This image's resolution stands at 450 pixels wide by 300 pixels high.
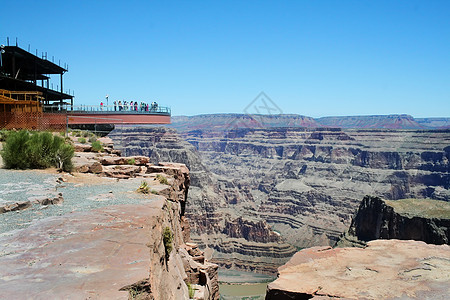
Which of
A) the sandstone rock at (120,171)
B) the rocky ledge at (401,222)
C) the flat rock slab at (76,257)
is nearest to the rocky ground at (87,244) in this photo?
the flat rock slab at (76,257)

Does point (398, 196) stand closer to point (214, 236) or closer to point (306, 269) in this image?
point (214, 236)

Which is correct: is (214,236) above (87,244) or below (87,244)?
below

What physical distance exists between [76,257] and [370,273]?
7396 mm

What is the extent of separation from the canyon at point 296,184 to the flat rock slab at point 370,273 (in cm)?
5906

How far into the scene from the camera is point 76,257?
19.2 feet

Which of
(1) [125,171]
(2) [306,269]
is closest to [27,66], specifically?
(1) [125,171]

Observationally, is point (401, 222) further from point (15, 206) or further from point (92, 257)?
point (92, 257)

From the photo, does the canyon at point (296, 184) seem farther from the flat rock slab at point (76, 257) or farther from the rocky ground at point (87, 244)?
the flat rock slab at point (76, 257)

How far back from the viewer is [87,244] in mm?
6441

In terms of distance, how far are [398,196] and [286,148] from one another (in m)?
72.8

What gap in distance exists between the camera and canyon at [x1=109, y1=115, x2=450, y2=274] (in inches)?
3167

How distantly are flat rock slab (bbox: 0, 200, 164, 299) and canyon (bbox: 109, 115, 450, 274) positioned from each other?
6495 centimetres

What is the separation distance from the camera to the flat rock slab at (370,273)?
348 inches

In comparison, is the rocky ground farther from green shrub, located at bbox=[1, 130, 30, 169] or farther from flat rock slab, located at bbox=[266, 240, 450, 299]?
flat rock slab, located at bbox=[266, 240, 450, 299]
